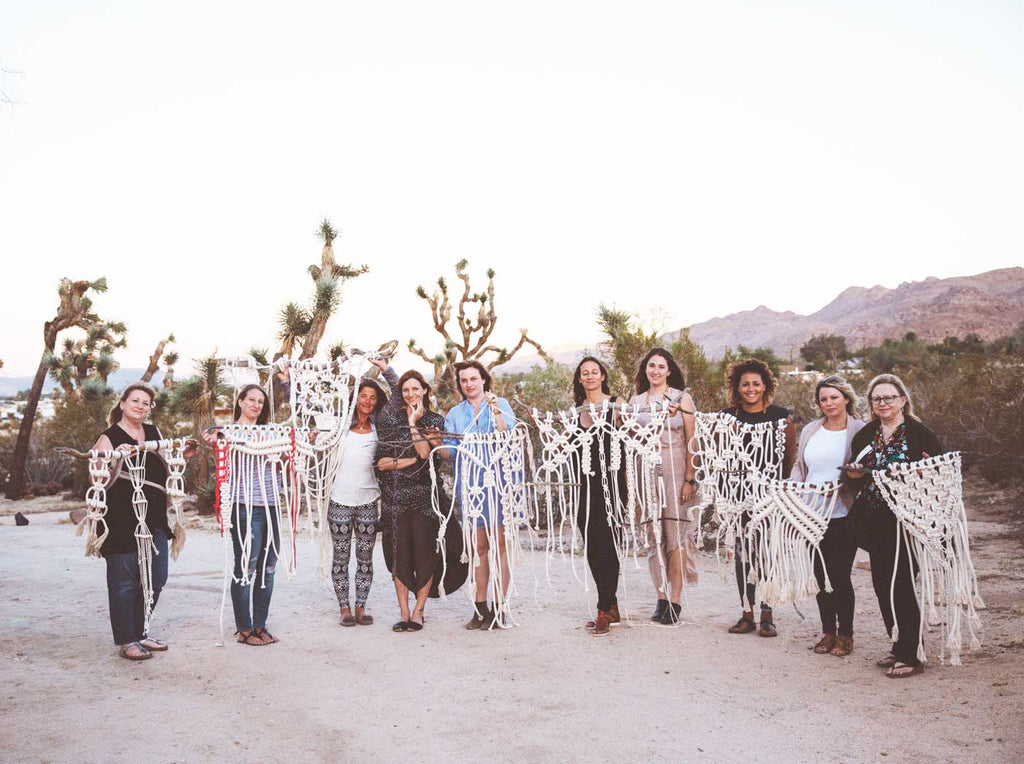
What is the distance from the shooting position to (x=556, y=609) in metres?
5.10

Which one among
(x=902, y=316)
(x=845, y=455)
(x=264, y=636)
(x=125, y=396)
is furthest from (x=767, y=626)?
(x=902, y=316)

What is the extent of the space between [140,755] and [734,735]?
83.9 inches

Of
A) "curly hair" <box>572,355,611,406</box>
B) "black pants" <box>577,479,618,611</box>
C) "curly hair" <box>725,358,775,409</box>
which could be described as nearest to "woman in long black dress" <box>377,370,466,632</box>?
"curly hair" <box>572,355,611,406</box>

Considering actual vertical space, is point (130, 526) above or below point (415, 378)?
below

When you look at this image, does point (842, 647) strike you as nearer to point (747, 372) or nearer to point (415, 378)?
point (747, 372)

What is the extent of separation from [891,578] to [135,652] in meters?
3.64

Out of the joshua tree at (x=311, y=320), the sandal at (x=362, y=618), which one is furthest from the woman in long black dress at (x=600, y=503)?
the joshua tree at (x=311, y=320)

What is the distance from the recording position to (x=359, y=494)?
4652mm

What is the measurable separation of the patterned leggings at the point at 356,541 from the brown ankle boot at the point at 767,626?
2179 mm

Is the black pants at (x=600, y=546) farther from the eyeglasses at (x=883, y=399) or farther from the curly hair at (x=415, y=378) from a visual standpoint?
the eyeglasses at (x=883, y=399)

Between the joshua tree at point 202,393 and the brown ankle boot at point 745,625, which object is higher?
the joshua tree at point 202,393

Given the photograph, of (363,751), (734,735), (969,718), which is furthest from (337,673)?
(969,718)

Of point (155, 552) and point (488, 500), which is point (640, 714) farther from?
point (155, 552)

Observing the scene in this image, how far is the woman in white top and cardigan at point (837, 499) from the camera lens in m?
3.90
